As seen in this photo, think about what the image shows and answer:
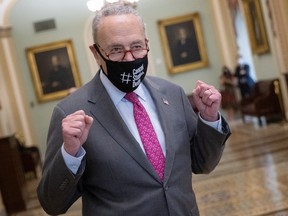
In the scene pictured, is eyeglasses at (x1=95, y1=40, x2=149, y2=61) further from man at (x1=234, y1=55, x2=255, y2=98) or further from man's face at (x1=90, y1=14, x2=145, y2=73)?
man at (x1=234, y1=55, x2=255, y2=98)

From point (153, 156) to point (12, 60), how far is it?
13.6 m

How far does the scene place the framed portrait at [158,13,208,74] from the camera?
1560 cm

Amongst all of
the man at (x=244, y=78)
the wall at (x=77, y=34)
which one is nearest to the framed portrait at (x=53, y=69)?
the wall at (x=77, y=34)

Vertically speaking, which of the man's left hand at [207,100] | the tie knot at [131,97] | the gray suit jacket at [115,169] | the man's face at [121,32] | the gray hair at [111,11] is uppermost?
the gray hair at [111,11]

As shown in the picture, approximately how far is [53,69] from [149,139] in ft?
45.5

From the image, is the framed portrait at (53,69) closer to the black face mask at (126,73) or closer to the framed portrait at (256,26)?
the framed portrait at (256,26)

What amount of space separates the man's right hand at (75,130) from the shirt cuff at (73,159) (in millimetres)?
17

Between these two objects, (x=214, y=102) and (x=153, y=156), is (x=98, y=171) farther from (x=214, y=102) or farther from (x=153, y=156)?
(x=214, y=102)

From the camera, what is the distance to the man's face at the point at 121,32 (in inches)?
70.0

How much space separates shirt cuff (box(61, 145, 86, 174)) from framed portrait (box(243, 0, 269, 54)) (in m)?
10.8

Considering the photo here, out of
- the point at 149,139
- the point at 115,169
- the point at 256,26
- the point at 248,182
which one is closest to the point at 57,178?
the point at 115,169

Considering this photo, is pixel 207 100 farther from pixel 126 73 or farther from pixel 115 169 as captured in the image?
pixel 115 169

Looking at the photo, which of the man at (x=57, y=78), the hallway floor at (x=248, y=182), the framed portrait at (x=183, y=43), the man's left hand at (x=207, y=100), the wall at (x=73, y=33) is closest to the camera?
the man's left hand at (x=207, y=100)

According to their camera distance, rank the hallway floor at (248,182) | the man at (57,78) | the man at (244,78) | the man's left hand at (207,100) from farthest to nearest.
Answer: the man at (57,78)
the man at (244,78)
the hallway floor at (248,182)
the man's left hand at (207,100)
